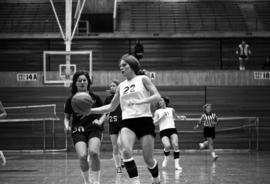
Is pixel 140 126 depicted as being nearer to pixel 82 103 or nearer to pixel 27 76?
pixel 82 103

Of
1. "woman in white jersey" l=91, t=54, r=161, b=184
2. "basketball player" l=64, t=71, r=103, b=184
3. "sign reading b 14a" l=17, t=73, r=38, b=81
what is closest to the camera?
"woman in white jersey" l=91, t=54, r=161, b=184

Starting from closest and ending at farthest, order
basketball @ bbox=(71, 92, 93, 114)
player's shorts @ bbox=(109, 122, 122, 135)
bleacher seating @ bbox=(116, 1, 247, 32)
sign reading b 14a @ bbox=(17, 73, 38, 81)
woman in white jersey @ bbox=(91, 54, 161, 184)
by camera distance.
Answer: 1. basketball @ bbox=(71, 92, 93, 114)
2. woman in white jersey @ bbox=(91, 54, 161, 184)
3. player's shorts @ bbox=(109, 122, 122, 135)
4. sign reading b 14a @ bbox=(17, 73, 38, 81)
5. bleacher seating @ bbox=(116, 1, 247, 32)

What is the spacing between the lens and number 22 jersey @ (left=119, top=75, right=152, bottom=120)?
336 inches

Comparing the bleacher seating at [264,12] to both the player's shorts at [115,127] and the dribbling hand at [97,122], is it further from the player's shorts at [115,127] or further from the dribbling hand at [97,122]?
the dribbling hand at [97,122]

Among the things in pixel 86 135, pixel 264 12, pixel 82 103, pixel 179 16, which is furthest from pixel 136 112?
pixel 264 12

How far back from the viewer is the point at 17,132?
2808cm

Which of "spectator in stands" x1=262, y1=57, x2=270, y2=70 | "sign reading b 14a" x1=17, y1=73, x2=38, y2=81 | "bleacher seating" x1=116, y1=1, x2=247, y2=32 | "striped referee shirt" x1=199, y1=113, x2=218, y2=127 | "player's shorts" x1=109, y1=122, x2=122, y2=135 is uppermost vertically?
"bleacher seating" x1=116, y1=1, x2=247, y2=32

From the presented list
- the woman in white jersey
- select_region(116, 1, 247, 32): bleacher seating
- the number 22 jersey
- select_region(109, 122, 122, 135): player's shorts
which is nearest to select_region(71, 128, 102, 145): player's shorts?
the woman in white jersey

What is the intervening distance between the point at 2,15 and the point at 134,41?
9.50 meters

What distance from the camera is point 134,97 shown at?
28.2 feet

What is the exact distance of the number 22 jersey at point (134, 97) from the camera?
8.55 meters

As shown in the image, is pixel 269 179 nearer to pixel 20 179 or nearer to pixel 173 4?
pixel 20 179

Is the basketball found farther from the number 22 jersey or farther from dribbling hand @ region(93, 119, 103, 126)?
dribbling hand @ region(93, 119, 103, 126)

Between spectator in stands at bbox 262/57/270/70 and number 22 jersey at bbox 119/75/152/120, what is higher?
spectator in stands at bbox 262/57/270/70
